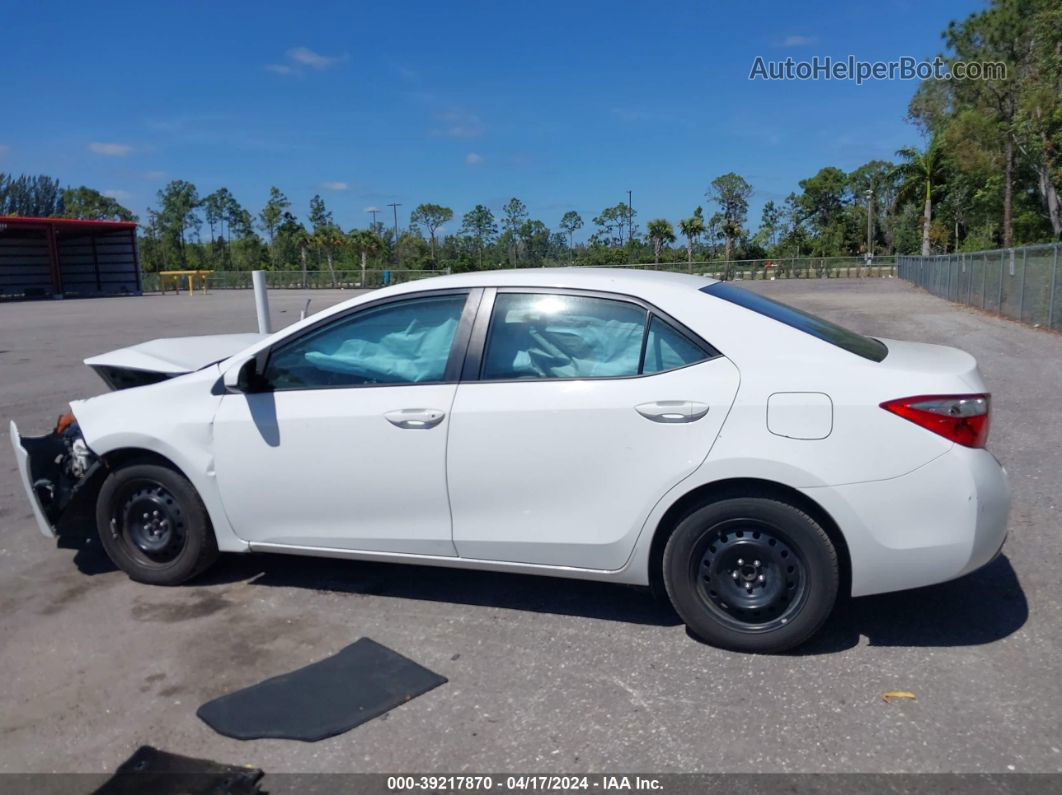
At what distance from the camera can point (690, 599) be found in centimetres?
Answer: 381

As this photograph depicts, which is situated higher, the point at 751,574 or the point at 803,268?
the point at 803,268

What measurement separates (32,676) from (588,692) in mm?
2406

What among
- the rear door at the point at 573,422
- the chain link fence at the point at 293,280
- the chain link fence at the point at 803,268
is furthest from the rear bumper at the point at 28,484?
the chain link fence at the point at 803,268

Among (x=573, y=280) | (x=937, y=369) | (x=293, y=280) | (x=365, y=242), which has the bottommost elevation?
(x=937, y=369)

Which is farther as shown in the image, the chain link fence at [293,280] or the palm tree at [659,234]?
the palm tree at [659,234]

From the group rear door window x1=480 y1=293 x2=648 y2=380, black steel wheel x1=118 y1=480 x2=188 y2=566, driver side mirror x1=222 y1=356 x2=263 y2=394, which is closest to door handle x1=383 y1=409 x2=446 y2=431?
rear door window x1=480 y1=293 x2=648 y2=380

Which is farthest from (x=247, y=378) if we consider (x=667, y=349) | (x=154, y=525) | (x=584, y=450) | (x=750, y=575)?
(x=750, y=575)

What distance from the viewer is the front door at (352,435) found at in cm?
408

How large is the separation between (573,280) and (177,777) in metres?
2.59

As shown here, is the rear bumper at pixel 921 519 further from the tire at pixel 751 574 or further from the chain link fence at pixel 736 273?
the chain link fence at pixel 736 273

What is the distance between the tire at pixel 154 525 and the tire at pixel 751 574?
8.05 feet

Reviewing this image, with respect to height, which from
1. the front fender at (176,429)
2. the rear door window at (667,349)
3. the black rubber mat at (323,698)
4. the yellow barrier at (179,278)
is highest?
the yellow barrier at (179,278)

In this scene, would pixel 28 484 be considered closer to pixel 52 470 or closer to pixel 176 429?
pixel 52 470

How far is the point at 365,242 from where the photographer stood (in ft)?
256
